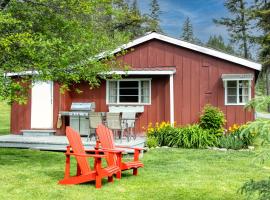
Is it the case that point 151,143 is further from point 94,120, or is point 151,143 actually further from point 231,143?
point 231,143

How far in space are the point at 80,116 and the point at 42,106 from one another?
1.70m

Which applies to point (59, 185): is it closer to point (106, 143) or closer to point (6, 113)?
point (106, 143)

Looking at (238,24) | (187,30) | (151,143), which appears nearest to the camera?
(151,143)

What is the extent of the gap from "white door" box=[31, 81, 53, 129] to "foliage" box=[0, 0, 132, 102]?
191 inches

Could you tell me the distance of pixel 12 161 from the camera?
33.1 feet

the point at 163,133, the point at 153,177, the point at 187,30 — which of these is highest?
the point at 187,30

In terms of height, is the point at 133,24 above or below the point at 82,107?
above

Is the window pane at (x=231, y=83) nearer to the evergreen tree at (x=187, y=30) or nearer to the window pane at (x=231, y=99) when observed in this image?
the window pane at (x=231, y=99)

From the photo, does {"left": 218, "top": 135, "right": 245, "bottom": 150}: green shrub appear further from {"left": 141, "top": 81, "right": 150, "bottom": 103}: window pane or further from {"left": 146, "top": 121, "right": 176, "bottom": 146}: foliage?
{"left": 141, "top": 81, "right": 150, "bottom": 103}: window pane

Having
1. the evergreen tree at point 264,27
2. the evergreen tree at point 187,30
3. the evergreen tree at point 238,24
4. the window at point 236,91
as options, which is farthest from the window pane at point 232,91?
the evergreen tree at point 187,30

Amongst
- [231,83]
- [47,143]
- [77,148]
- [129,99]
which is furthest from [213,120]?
[77,148]

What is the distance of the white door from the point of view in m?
15.0

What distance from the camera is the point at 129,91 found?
15.2 meters

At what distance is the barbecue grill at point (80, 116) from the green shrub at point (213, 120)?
155 inches
